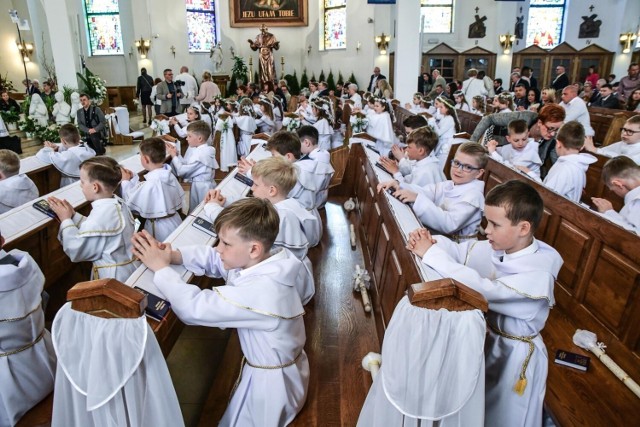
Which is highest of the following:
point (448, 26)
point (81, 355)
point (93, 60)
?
point (448, 26)

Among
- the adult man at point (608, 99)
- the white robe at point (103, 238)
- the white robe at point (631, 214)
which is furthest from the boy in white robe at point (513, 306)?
the adult man at point (608, 99)

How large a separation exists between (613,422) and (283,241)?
88.0 inches

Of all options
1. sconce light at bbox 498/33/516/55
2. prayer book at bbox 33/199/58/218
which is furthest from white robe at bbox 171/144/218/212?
sconce light at bbox 498/33/516/55

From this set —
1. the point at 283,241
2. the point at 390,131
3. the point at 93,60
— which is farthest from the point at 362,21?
the point at 283,241

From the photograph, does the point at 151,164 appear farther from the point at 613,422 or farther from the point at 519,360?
the point at 613,422

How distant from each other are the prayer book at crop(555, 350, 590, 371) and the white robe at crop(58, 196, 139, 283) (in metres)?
2.98

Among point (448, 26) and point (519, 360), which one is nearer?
point (519, 360)

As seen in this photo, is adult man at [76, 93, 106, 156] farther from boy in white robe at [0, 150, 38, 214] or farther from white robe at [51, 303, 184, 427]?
white robe at [51, 303, 184, 427]

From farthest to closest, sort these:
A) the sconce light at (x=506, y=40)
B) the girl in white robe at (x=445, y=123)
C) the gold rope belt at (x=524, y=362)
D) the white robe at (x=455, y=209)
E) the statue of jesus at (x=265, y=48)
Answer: the statue of jesus at (x=265, y=48) < the sconce light at (x=506, y=40) < the girl in white robe at (x=445, y=123) < the white robe at (x=455, y=209) < the gold rope belt at (x=524, y=362)

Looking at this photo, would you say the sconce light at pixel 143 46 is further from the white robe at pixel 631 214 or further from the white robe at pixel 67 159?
the white robe at pixel 631 214

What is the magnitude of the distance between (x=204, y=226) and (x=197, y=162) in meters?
2.44

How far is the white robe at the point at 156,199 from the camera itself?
13.4 ft

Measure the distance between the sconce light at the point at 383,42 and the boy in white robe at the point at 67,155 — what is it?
1530 cm

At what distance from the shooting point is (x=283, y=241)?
3199mm
